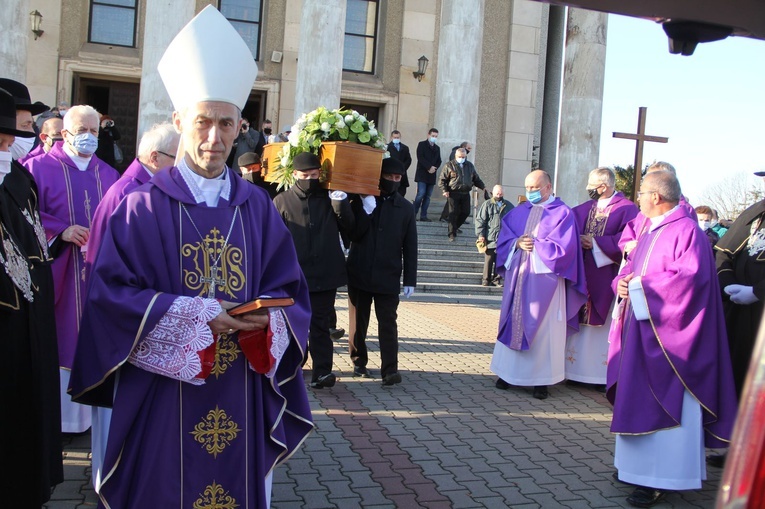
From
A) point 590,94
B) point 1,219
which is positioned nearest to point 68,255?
point 1,219

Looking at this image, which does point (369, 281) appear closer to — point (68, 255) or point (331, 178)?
point (331, 178)

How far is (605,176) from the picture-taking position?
8508 mm

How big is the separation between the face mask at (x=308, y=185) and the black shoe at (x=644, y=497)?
388 cm

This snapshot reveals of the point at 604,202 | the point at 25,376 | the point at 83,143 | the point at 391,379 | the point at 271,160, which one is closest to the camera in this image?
the point at 25,376

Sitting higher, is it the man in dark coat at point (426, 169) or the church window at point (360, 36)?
the church window at point (360, 36)

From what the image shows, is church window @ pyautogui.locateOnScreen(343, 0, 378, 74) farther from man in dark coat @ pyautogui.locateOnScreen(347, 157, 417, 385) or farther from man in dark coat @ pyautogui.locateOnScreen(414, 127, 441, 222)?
man in dark coat @ pyautogui.locateOnScreen(347, 157, 417, 385)

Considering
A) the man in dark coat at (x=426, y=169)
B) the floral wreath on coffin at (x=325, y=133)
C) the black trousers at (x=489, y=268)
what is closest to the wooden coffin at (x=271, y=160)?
the floral wreath on coffin at (x=325, y=133)

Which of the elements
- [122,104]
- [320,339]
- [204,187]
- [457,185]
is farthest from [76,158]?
[122,104]

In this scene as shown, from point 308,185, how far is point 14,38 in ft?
39.2

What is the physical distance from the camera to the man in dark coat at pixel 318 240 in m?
7.47

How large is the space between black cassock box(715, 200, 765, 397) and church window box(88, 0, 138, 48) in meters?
18.8

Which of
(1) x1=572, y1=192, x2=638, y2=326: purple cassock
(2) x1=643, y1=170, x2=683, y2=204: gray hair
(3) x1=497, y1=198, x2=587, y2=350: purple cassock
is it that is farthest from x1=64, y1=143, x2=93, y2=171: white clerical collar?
(1) x1=572, y1=192, x2=638, y2=326: purple cassock

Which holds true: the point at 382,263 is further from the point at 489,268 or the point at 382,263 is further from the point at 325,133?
the point at 489,268

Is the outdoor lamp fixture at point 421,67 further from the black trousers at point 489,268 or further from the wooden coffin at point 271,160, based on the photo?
the wooden coffin at point 271,160
